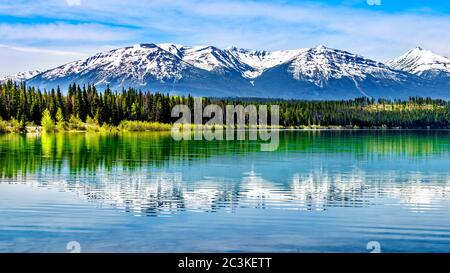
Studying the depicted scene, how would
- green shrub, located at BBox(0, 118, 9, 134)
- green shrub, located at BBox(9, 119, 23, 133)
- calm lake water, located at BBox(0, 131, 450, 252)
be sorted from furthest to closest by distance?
green shrub, located at BBox(9, 119, 23, 133), green shrub, located at BBox(0, 118, 9, 134), calm lake water, located at BBox(0, 131, 450, 252)

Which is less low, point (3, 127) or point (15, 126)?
point (15, 126)

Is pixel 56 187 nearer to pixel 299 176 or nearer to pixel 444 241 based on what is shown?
pixel 299 176

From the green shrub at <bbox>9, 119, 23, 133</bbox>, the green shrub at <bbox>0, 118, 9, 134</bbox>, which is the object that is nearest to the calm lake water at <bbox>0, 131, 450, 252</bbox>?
the green shrub at <bbox>0, 118, 9, 134</bbox>

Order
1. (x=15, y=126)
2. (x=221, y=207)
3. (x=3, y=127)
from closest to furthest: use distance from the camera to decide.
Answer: (x=221, y=207)
(x=3, y=127)
(x=15, y=126)

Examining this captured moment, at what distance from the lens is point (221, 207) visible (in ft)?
112

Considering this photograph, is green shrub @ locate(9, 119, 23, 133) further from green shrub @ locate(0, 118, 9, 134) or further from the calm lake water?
the calm lake water

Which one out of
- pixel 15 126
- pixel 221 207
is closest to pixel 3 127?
pixel 15 126

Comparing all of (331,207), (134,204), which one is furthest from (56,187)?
(331,207)

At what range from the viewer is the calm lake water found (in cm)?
2506

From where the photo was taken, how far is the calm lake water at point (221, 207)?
2506cm

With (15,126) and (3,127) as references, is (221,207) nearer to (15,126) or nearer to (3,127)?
(3,127)

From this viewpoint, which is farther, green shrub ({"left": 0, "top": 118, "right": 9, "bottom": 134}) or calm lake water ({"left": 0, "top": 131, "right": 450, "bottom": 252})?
green shrub ({"left": 0, "top": 118, "right": 9, "bottom": 134})

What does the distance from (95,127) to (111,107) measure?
12.0m

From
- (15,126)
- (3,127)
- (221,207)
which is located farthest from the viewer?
(15,126)
